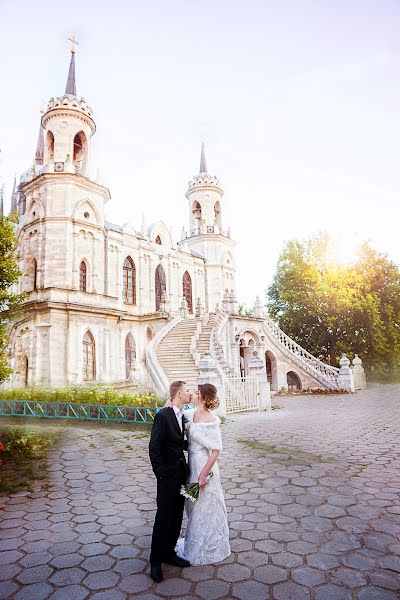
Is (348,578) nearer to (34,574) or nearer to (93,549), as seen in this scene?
(93,549)

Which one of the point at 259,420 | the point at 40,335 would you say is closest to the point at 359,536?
the point at 259,420

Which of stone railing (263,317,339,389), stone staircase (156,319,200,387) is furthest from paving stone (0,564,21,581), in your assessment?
stone railing (263,317,339,389)

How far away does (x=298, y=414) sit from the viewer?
14164mm

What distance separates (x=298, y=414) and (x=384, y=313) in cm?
1849

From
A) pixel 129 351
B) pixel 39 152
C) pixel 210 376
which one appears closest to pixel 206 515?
pixel 210 376

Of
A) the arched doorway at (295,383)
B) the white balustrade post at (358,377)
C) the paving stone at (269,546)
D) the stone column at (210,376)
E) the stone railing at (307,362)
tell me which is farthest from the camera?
the white balustrade post at (358,377)

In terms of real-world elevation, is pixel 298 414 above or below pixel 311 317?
below

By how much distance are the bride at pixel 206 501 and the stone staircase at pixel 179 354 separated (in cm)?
1298

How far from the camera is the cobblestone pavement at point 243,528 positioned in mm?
3510

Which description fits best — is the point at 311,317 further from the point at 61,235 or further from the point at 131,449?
the point at 131,449

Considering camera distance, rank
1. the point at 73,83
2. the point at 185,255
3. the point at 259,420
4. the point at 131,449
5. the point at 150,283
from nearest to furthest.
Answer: the point at 131,449 → the point at 259,420 → the point at 73,83 → the point at 150,283 → the point at 185,255

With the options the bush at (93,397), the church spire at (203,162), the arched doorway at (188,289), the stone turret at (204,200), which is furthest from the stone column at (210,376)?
the church spire at (203,162)

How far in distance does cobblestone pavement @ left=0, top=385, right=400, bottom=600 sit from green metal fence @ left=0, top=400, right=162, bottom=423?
10.1ft

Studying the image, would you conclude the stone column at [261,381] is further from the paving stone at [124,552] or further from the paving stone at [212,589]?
the paving stone at [212,589]
